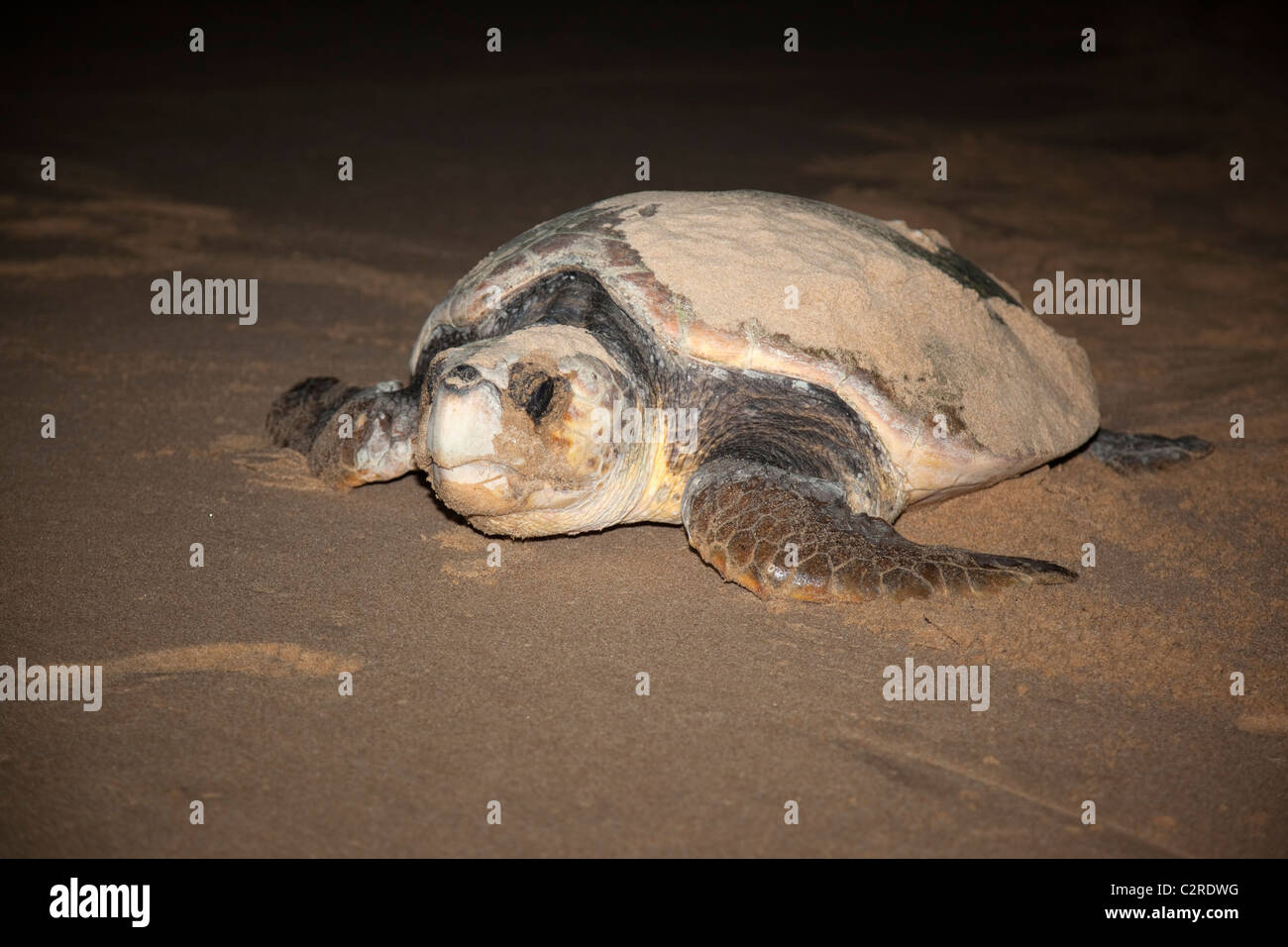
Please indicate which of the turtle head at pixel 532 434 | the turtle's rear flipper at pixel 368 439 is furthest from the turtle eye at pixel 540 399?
the turtle's rear flipper at pixel 368 439

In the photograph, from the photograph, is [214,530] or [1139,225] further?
[1139,225]

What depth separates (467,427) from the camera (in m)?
2.58

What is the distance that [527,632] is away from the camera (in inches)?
105

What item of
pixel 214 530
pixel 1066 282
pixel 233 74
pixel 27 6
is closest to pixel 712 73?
pixel 233 74

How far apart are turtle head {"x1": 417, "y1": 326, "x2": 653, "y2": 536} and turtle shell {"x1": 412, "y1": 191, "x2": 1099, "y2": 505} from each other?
0.38 meters

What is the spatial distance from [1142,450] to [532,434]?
2.60m

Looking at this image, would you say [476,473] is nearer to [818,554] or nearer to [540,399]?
[540,399]

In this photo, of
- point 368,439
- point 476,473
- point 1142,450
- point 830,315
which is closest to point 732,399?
point 830,315

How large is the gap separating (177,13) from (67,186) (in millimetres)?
7739

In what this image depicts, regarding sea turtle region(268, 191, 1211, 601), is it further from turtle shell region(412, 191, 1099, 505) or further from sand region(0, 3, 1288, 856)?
sand region(0, 3, 1288, 856)

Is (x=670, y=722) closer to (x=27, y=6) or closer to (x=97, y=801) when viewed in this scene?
(x=97, y=801)

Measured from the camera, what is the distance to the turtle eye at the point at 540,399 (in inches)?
106

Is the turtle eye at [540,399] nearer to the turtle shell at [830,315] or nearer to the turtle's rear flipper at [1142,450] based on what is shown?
the turtle shell at [830,315]

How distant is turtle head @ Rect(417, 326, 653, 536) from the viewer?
2605mm
